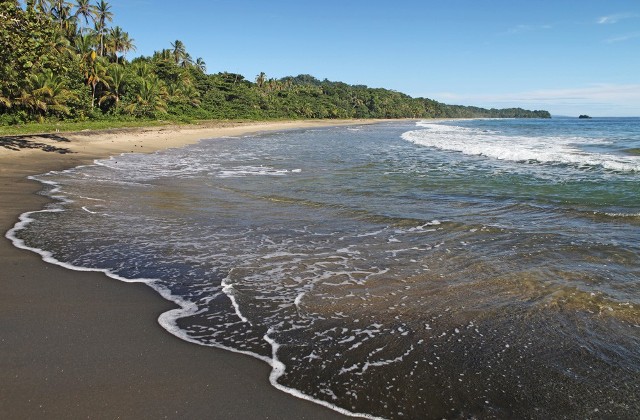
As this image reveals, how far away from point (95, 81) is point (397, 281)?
42.9m

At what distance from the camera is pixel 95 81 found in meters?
39.9

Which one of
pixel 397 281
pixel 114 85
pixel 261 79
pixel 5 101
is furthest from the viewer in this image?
pixel 261 79

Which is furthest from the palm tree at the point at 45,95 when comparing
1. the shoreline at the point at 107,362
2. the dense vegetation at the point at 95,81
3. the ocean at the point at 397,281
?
the shoreline at the point at 107,362

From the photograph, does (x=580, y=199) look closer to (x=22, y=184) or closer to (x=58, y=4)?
(x=22, y=184)

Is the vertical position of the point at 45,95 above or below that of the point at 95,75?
below

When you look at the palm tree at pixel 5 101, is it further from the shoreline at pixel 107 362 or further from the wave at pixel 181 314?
the shoreline at pixel 107 362

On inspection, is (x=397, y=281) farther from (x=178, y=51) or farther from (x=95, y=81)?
(x=178, y=51)

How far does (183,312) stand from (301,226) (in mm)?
3884

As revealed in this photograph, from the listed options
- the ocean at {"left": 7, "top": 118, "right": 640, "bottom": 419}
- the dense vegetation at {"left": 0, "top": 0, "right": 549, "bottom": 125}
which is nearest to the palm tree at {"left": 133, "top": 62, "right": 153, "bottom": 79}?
the dense vegetation at {"left": 0, "top": 0, "right": 549, "bottom": 125}

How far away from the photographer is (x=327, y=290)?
4.95 metres

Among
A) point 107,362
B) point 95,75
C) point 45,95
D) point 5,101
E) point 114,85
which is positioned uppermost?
point 95,75

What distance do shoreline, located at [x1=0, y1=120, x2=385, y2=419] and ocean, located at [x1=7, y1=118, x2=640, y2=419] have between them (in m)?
0.20

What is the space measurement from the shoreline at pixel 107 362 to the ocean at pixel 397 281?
200 millimetres

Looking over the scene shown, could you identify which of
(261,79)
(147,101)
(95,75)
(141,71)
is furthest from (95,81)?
(261,79)
